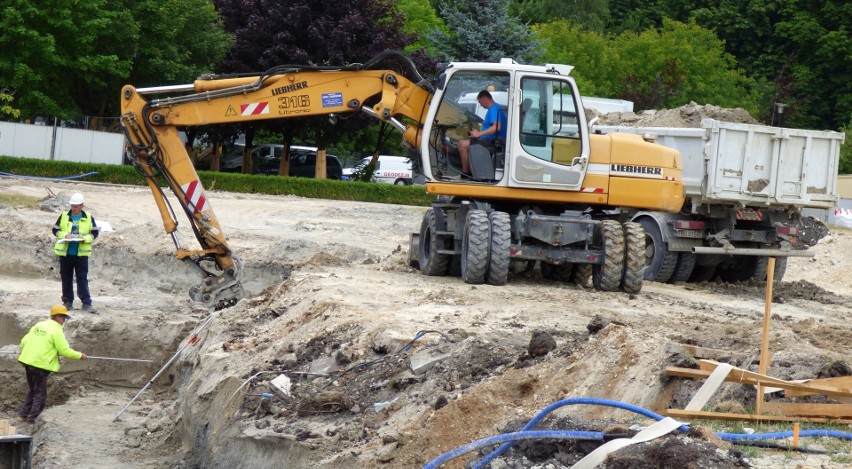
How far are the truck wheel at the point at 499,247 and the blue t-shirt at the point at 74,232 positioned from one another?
211 inches

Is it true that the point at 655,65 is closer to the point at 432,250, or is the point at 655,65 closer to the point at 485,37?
the point at 485,37

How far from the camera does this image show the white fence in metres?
31.0

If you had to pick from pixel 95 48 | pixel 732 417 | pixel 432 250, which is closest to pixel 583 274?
pixel 432 250

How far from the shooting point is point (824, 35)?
49062 millimetres

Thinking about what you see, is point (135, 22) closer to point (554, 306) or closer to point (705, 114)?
point (705, 114)

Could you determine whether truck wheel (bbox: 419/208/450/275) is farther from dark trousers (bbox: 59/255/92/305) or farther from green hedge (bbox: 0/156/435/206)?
green hedge (bbox: 0/156/435/206)

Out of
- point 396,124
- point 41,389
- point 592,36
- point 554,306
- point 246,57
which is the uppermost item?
point 592,36

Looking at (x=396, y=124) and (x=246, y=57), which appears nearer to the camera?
(x=396, y=124)

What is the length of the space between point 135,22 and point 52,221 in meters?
13.5

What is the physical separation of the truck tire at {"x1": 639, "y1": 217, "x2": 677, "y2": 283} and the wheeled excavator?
2693 millimetres

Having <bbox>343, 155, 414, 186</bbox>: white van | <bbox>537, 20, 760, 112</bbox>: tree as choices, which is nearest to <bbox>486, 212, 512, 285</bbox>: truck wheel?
<bbox>343, 155, 414, 186</bbox>: white van

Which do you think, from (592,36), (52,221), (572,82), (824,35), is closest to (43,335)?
(572,82)

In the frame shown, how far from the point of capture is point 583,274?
15.6m

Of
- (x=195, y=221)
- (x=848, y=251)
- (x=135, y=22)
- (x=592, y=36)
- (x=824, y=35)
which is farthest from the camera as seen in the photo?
(x=824, y=35)
